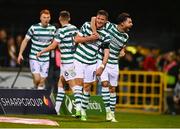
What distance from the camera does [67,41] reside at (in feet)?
66.2

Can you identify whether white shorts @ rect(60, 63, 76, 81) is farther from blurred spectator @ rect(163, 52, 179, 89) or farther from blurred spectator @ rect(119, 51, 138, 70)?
blurred spectator @ rect(119, 51, 138, 70)

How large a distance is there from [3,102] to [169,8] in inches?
537

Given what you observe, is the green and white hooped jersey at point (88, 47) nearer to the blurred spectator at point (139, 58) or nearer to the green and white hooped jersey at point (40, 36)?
the green and white hooped jersey at point (40, 36)

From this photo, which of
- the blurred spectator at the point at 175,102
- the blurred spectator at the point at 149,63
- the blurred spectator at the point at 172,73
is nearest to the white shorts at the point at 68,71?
the blurred spectator at the point at 175,102

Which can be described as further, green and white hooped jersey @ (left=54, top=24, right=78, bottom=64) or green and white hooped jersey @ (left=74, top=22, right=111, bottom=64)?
green and white hooped jersey @ (left=54, top=24, right=78, bottom=64)

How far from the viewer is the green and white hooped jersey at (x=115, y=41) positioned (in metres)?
19.0

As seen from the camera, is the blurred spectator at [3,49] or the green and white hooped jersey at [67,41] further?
the blurred spectator at [3,49]

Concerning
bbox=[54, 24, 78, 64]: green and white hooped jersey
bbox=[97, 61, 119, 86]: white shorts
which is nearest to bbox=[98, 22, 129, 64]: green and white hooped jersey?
bbox=[97, 61, 119, 86]: white shorts

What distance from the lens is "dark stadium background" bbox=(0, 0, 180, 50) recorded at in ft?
105

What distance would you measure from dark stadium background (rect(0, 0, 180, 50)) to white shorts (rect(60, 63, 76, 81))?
39.2 ft

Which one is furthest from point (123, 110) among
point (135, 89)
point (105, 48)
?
point (105, 48)

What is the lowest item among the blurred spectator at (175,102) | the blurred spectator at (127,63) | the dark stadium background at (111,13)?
the blurred spectator at (175,102)

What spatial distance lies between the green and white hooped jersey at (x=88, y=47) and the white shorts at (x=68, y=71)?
1.21m

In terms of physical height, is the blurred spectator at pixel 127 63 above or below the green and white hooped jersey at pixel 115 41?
below
